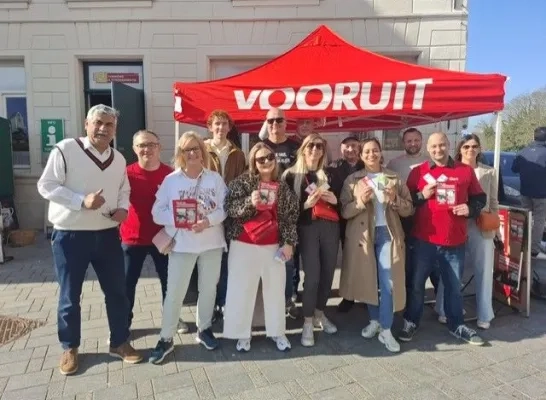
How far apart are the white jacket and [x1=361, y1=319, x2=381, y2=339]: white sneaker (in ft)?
5.34

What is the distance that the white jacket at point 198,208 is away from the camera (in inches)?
128

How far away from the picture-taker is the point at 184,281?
3.35 meters

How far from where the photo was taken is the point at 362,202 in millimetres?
3432

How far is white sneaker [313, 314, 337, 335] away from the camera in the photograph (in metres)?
3.83

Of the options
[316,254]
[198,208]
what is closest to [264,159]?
[198,208]

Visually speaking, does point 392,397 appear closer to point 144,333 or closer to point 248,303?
point 248,303

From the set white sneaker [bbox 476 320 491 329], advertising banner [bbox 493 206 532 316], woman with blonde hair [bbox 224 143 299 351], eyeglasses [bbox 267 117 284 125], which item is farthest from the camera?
advertising banner [bbox 493 206 532 316]

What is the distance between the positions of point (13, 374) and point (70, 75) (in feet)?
21.8

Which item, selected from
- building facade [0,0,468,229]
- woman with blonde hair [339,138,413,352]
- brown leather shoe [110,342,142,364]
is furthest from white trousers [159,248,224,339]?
building facade [0,0,468,229]

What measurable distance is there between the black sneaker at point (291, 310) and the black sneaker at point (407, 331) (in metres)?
1.07

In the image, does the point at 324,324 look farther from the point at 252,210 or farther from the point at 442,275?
the point at 252,210

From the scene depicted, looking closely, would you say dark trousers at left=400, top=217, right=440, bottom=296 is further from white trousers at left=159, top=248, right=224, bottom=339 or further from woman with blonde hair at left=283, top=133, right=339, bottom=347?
white trousers at left=159, top=248, right=224, bottom=339

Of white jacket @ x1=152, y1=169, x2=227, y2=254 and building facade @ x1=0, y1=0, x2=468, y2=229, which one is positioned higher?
building facade @ x1=0, y1=0, x2=468, y2=229

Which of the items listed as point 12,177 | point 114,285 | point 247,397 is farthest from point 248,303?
point 12,177
